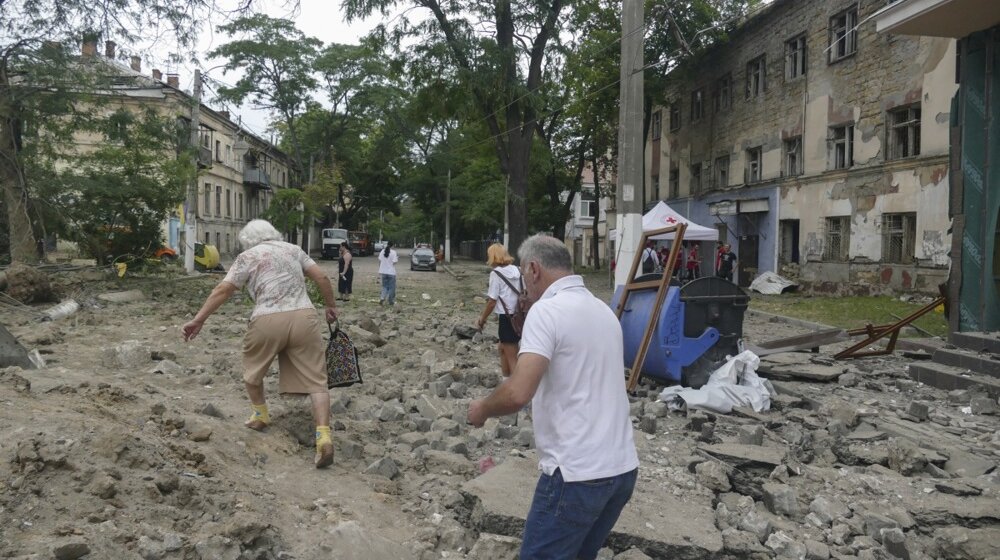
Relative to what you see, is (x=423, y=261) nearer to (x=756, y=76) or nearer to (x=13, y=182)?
(x=756, y=76)

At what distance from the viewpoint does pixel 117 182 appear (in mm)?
18906

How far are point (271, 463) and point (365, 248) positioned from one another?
5340cm

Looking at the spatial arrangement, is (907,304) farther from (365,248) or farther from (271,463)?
(365,248)

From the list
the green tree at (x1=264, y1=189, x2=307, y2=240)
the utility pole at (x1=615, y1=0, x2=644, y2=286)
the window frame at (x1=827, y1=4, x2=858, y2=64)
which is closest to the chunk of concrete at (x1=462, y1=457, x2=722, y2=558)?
the utility pole at (x1=615, y1=0, x2=644, y2=286)

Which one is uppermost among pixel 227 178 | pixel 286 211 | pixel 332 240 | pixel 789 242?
pixel 227 178

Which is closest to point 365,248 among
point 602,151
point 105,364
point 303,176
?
point 303,176

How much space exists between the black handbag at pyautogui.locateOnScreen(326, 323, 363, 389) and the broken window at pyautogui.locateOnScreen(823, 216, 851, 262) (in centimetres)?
1902

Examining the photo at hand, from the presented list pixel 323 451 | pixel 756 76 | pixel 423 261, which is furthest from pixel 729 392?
pixel 423 261

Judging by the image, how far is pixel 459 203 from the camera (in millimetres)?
49594

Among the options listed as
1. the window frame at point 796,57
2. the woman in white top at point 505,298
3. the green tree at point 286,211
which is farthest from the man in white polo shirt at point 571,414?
the green tree at point 286,211

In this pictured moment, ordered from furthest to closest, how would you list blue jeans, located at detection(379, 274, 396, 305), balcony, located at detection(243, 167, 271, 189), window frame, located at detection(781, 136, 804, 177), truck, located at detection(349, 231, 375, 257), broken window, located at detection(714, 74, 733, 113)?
1. balcony, located at detection(243, 167, 271, 189)
2. truck, located at detection(349, 231, 375, 257)
3. broken window, located at detection(714, 74, 733, 113)
4. window frame, located at detection(781, 136, 804, 177)
5. blue jeans, located at detection(379, 274, 396, 305)

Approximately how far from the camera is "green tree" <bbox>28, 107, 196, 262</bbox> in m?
17.7

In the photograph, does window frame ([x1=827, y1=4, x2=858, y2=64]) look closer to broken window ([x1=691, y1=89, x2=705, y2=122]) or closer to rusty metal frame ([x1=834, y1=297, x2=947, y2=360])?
broken window ([x1=691, y1=89, x2=705, y2=122])

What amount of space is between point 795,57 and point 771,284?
715 centimetres
